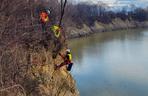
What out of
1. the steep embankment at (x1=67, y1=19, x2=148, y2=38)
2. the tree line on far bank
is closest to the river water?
the steep embankment at (x1=67, y1=19, x2=148, y2=38)

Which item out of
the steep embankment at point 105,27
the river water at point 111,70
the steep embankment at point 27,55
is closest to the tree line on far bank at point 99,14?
the steep embankment at point 105,27

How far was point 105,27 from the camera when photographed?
33.4 metres

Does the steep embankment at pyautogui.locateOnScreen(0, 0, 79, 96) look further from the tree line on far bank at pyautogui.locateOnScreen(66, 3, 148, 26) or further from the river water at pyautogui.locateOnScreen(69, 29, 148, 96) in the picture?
the tree line on far bank at pyautogui.locateOnScreen(66, 3, 148, 26)

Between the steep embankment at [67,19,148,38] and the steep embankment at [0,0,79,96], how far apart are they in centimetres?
1930

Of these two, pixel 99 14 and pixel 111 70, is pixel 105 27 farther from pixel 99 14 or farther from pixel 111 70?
pixel 111 70

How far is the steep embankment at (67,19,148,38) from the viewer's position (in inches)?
1104

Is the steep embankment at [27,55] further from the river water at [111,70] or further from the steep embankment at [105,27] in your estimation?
the steep embankment at [105,27]

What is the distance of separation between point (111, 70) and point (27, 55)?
8499 mm

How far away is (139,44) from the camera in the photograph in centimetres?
2108

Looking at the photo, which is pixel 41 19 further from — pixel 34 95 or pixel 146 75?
pixel 146 75

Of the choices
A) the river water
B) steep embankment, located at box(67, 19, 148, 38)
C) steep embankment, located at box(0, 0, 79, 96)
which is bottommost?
steep embankment, located at box(67, 19, 148, 38)

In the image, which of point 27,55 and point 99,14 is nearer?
point 27,55

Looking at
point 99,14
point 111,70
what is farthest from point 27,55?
point 99,14

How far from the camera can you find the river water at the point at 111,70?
11.2 metres
